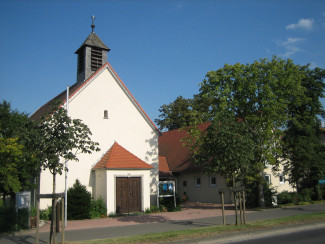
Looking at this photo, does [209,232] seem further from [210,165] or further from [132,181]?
[132,181]

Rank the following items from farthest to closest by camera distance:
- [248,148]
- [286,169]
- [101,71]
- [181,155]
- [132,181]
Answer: [181,155] < [286,169] < [101,71] < [132,181] < [248,148]

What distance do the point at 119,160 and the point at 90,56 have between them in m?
8.74

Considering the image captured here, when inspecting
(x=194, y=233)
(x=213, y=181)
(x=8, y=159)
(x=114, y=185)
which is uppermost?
(x=8, y=159)

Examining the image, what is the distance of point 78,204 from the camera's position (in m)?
17.2

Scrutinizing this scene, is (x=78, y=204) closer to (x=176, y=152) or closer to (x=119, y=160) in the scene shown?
(x=119, y=160)

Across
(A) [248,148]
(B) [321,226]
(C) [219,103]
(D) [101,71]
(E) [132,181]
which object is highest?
(D) [101,71]

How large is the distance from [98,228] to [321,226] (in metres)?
9.57

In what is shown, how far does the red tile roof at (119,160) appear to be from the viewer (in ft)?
62.3

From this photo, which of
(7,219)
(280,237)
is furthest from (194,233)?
(7,219)

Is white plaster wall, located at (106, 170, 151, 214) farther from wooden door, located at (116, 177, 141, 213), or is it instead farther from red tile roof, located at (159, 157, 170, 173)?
red tile roof, located at (159, 157, 170, 173)

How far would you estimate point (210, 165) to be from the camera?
12680 millimetres

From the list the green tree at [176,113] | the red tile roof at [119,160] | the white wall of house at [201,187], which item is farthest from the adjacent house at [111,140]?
the green tree at [176,113]

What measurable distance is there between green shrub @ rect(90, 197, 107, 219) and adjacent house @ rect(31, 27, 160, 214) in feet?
1.00

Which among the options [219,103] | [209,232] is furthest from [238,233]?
[219,103]
